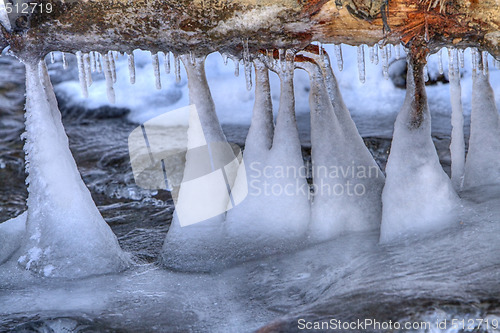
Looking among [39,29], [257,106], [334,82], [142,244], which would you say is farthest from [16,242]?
[334,82]

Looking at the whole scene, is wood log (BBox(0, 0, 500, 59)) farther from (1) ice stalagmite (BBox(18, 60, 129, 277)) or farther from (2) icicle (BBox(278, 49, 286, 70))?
(1) ice stalagmite (BBox(18, 60, 129, 277))

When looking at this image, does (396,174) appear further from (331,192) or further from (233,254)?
(233,254)

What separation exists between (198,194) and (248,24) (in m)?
0.90

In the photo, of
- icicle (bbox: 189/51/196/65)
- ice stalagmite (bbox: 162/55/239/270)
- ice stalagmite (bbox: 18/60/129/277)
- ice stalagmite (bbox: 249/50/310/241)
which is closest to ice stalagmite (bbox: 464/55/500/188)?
ice stalagmite (bbox: 249/50/310/241)

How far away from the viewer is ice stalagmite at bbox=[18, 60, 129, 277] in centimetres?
294

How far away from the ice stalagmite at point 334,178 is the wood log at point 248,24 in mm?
326

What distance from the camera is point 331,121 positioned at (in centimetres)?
304

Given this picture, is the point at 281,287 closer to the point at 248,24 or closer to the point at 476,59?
the point at 248,24

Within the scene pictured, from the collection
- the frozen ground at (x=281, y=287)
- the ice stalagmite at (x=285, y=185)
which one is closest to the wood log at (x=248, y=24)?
the ice stalagmite at (x=285, y=185)

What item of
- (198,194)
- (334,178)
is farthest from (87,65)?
(334,178)

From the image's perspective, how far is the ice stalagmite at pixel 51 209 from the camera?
2.94 m

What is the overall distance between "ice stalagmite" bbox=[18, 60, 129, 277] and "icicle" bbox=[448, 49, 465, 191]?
1.81 meters

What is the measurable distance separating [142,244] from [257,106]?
3.42 ft

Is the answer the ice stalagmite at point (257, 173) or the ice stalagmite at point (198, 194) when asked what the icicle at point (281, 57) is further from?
the ice stalagmite at point (198, 194)
